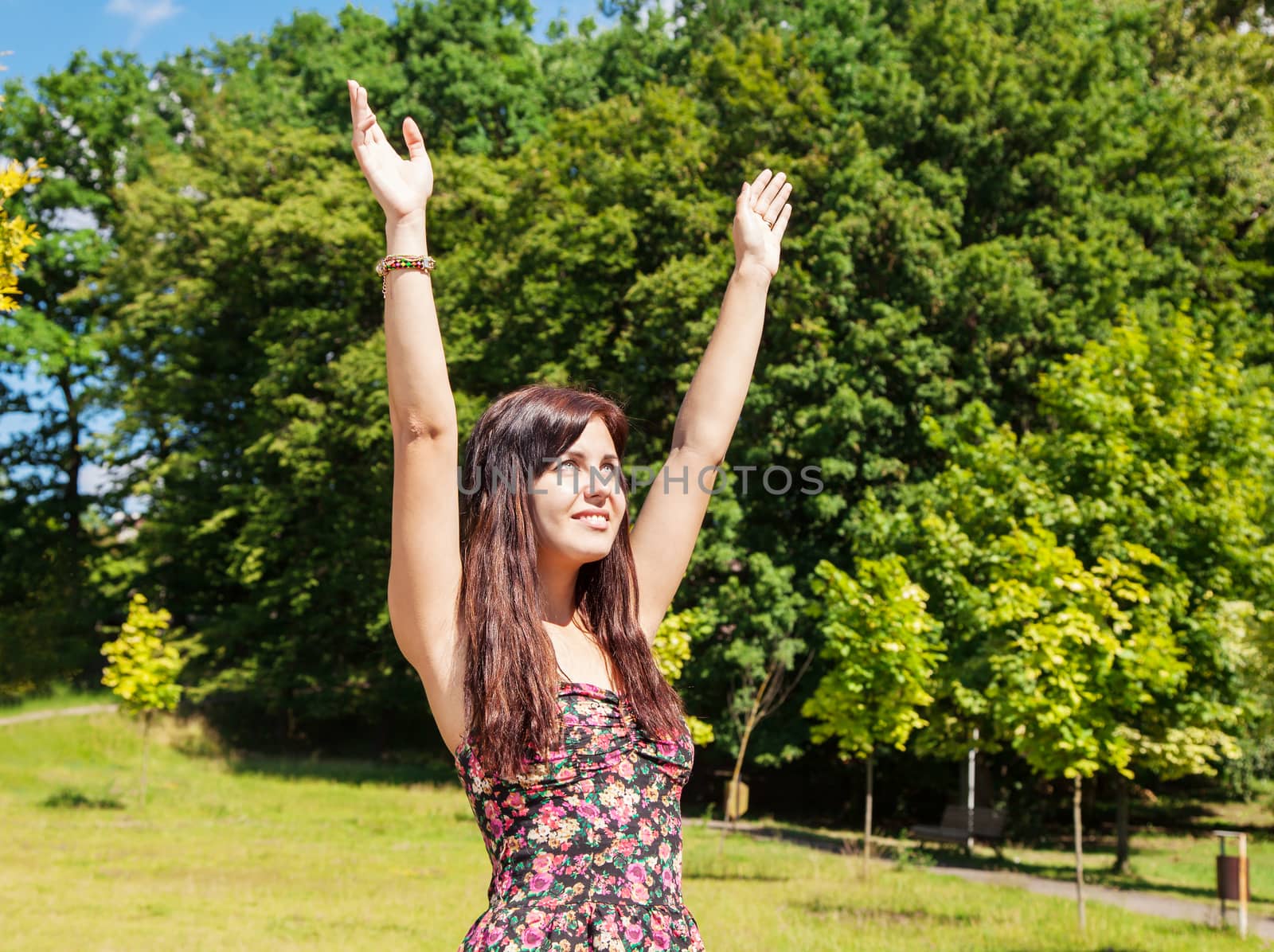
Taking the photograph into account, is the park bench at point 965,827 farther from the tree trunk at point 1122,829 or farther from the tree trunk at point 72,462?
the tree trunk at point 72,462

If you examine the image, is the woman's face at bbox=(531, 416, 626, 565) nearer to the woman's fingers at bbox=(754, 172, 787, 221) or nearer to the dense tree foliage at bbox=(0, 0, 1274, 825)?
the woman's fingers at bbox=(754, 172, 787, 221)

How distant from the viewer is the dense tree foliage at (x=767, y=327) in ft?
44.6

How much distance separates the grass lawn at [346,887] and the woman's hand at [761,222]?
883 cm

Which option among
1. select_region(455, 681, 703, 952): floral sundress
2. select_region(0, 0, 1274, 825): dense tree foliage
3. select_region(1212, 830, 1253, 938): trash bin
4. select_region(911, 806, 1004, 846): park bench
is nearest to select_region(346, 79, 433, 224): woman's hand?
select_region(455, 681, 703, 952): floral sundress

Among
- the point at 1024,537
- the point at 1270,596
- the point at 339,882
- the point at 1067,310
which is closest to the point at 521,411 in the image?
the point at 1024,537

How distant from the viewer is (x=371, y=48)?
29.0 m

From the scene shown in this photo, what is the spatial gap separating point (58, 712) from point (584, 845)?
95.6ft

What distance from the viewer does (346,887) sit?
13234mm

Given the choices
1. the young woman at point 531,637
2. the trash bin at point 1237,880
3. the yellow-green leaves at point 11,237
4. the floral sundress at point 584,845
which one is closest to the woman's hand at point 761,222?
the young woman at point 531,637

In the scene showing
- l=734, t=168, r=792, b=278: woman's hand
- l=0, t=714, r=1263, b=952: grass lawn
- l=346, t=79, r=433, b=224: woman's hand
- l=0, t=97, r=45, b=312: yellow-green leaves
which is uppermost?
l=0, t=97, r=45, b=312: yellow-green leaves

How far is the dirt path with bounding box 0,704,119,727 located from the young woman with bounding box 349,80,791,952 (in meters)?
26.8

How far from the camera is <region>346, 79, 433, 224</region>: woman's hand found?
1.79 m

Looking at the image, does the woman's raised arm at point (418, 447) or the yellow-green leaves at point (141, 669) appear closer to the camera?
the woman's raised arm at point (418, 447)

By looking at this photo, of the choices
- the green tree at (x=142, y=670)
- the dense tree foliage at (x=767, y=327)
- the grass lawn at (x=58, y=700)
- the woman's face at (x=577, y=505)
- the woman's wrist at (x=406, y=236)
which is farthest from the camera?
the grass lawn at (x=58, y=700)
